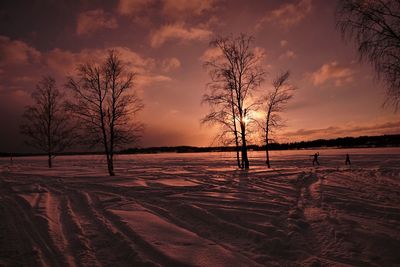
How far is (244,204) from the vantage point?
266 inches

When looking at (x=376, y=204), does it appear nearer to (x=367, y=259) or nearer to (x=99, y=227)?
(x=367, y=259)

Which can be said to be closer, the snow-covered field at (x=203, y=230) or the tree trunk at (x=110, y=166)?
the snow-covered field at (x=203, y=230)

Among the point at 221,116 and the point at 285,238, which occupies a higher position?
the point at 221,116

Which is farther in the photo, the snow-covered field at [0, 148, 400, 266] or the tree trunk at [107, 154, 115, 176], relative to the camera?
the tree trunk at [107, 154, 115, 176]

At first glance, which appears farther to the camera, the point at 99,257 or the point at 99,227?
the point at 99,227

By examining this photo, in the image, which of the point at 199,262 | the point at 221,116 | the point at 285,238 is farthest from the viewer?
the point at 221,116

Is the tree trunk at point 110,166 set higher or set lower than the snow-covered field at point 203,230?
higher

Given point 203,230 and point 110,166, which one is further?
point 110,166

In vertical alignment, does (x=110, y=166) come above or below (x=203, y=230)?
above

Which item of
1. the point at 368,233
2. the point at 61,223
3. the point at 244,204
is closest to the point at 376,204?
the point at 368,233

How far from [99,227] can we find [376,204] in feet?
23.2

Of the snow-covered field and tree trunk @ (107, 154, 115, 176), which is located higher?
tree trunk @ (107, 154, 115, 176)

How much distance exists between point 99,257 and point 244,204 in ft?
13.8

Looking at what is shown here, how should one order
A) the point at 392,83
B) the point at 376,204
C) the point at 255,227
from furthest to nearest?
the point at 392,83
the point at 376,204
the point at 255,227
